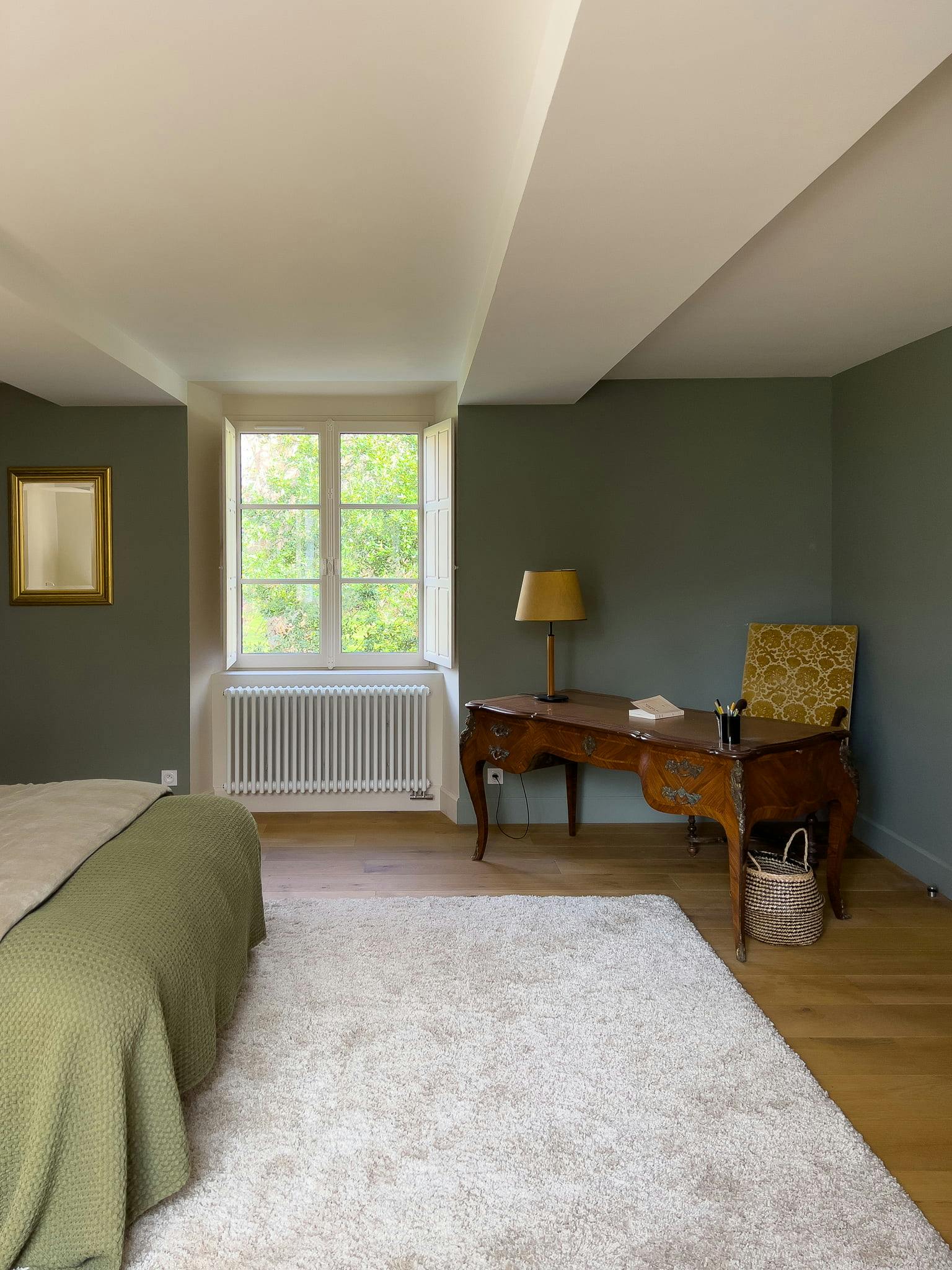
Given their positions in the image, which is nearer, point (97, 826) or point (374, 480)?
point (97, 826)

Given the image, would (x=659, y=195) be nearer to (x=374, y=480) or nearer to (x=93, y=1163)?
(x=93, y=1163)

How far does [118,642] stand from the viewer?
4891 mm

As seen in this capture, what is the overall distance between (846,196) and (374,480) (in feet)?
11.0

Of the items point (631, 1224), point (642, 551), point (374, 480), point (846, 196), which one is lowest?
point (631, 1224)

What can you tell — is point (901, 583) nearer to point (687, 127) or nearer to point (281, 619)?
point (687, 127)

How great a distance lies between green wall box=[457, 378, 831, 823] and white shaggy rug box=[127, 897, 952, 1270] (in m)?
1.91

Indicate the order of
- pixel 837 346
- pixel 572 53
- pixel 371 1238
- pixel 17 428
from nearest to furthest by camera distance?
pixel 572 53 → pixel 371 1238 → pixel 837 346 → pixel 17 428

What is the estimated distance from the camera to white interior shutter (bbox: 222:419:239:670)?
5059mm

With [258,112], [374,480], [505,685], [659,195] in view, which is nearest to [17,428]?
[374,480]

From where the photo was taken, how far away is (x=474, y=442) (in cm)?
485

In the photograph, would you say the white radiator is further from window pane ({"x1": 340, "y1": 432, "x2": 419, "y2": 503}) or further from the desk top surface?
window pane ({"x1": 340, "y1": 432, "x2": 419, "y2": 503})

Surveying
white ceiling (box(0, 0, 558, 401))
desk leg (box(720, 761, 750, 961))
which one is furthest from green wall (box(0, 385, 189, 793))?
desk leg (box(720, 761, 750, 961))

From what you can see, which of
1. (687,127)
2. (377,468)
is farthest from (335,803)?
(687,127)

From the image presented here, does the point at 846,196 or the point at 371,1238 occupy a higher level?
the point at 846,196
